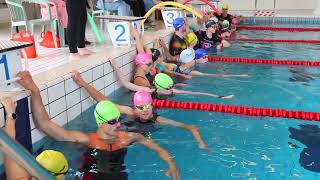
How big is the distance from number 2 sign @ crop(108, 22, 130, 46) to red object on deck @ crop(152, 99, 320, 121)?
4.62 ft

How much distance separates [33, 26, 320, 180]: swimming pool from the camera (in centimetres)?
327

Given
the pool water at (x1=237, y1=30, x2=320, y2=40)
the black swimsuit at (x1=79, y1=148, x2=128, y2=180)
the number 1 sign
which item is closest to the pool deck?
the number 1 sign

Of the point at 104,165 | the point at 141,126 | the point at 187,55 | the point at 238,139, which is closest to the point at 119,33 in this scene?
the point at 187,55

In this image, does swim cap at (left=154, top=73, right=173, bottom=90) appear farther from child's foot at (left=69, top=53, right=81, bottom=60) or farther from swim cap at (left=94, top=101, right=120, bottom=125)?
swim cap at (left=94, top=101, right=120, bottom=125)

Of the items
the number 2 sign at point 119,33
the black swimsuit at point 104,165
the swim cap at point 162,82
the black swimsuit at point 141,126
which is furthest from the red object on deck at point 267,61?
the black swimsuit at point 104,165

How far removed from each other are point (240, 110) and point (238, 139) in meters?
0.74

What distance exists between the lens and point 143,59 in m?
5.50

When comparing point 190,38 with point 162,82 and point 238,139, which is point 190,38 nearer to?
point 162,82

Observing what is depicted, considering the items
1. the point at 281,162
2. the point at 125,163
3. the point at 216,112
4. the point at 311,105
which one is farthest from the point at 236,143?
the point at 311,105

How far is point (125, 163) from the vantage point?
3.36 metres

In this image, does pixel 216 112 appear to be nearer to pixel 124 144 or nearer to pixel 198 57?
pixel 124 144

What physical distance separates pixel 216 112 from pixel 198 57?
2.70 meters

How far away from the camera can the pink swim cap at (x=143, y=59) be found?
5.50 m

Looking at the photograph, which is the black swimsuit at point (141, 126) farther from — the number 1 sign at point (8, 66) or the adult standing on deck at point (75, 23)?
the number 1 sign at point (8, 66)
